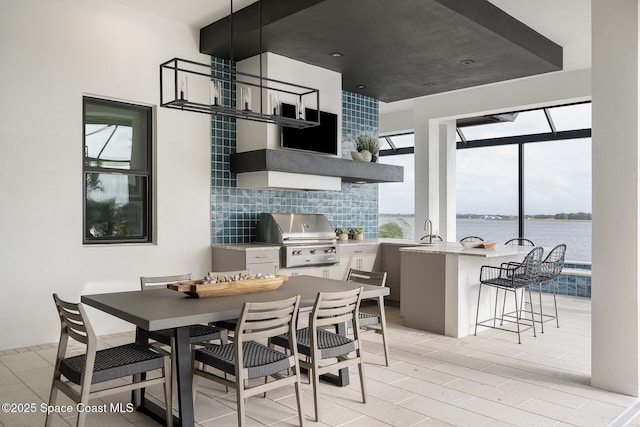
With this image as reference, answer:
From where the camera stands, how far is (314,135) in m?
6.33

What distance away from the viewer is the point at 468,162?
19453mm

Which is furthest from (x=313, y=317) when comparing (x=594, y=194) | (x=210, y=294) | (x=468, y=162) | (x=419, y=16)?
(x=468, y=162)

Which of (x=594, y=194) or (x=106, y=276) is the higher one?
(x=594, y=194)

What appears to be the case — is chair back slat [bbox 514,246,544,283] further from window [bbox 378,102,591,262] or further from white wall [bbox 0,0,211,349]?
white wall [bbox 0,0,211,349]

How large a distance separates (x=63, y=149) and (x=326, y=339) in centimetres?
321

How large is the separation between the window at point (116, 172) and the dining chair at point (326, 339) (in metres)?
2.69

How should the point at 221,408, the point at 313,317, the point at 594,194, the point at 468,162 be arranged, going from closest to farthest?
the point at 313,317 → the point at 221,408 → the point at 594,194 → the point at 468,162

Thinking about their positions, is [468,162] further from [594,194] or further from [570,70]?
[594,194]

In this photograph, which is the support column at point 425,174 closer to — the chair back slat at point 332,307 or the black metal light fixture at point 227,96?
the black metal light fixture at point 227,96

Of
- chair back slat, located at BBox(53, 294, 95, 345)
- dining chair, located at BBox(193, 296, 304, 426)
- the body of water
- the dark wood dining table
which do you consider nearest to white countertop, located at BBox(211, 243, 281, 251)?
the dark wood dining table

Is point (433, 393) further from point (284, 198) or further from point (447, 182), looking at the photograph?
point (447, 182)

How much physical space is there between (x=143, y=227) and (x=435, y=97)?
537 cm

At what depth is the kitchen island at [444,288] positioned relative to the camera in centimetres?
513

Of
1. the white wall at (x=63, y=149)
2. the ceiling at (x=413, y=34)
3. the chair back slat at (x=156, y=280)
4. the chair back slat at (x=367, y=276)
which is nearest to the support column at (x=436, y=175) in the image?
the ceiling at (x=413, y=34)
